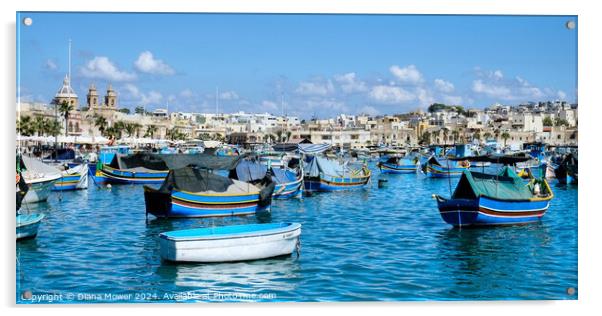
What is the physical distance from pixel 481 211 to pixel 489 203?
11.3 inches

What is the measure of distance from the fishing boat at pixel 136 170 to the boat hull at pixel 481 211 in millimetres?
17931

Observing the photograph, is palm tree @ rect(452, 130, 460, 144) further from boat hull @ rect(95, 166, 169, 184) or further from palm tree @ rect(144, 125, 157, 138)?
boat hull @ rect(95, 166, 169, 184)

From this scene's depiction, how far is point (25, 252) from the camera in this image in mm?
11070

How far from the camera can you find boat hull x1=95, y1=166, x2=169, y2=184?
3225cm

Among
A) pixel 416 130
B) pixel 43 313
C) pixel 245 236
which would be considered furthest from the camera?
pixel 416 130

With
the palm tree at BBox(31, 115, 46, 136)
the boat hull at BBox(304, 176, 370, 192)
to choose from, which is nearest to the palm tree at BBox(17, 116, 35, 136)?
the palm tree at BBox(31, 115, 46, 136)

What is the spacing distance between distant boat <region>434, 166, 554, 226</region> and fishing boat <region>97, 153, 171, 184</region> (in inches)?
704

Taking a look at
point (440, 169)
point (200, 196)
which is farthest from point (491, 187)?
point (440, 169)

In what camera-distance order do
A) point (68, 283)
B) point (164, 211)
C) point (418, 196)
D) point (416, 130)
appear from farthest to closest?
point (416, 130) < point (418, 196) < point (164, 211) < point (68, 283)

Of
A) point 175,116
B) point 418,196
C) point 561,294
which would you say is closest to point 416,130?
point 175,116

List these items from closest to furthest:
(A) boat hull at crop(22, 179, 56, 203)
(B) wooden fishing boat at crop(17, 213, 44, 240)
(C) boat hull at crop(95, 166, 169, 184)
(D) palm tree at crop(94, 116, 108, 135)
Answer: (B) wooden fishing boat at crop(17, 213, 44, 240) → (A) boat hull at crop(22, 179, 56, 203) → (C) boat hull at crop(95, 166, 169, 184) → (D) palm tree at crop(94, 116, 108, 135)

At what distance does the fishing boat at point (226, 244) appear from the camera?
11.9 meters
